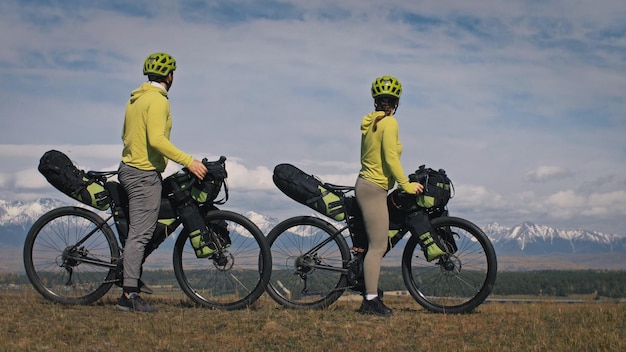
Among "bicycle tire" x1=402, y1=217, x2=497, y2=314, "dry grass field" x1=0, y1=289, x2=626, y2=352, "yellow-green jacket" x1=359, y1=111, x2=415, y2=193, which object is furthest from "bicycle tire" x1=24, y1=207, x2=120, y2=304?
"bicycle tire" x1=402, y1=217, x2=497, y2=314

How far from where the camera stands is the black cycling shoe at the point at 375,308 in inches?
389

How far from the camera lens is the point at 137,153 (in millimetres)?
9711

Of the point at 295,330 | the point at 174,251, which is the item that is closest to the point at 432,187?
the point at 295,330

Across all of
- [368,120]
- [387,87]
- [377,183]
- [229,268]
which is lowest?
[229,268]

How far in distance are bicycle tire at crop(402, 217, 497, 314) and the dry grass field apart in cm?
28

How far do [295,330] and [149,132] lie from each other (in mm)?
3451

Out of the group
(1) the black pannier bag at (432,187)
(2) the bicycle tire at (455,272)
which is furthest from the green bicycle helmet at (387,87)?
(2) the bicycle tire at (455,272)

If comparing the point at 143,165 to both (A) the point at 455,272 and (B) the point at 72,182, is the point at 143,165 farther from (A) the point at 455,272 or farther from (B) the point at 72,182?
(A) the point at 455,272

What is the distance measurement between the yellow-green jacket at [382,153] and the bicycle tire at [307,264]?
1.18 metres

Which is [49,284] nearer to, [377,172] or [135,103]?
[135,103]

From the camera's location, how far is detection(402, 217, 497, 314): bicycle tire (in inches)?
395

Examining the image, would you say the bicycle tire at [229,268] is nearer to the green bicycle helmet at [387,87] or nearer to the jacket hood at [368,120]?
the jacket hood at [368,120]

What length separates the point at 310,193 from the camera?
10570mm

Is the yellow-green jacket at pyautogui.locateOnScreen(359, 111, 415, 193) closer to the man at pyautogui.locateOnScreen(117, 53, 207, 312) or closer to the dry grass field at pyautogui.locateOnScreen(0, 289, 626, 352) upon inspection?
the dry grass field at pyautogui.locateOnScreen(0, 289, 626, 352)
